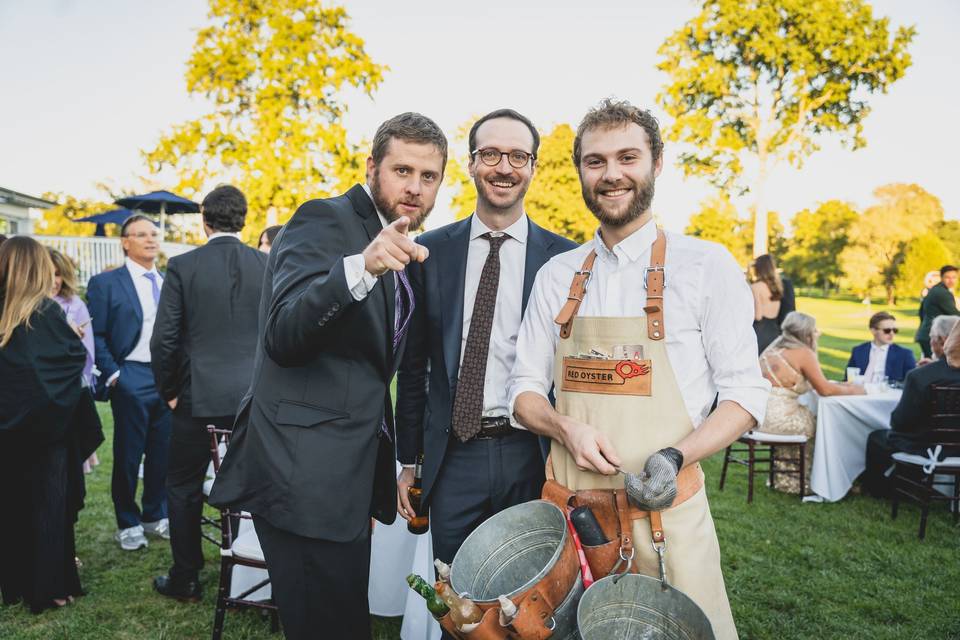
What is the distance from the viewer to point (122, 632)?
3389 mm

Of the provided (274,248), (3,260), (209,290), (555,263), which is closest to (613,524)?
(555,263)

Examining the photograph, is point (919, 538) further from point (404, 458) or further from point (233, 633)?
point (233, 633)

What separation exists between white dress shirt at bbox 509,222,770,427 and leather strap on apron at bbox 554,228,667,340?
0.10 feet

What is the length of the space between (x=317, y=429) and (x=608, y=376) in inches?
33.7

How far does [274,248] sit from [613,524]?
1316 millimetres

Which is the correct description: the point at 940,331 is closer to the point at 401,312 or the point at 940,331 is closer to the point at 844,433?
the point at 844,433

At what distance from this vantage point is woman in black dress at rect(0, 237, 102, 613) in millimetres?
3328

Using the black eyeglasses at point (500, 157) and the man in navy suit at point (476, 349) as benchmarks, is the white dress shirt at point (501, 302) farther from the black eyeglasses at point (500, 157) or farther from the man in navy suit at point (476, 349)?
the black eyeglasses at point (500, 157)

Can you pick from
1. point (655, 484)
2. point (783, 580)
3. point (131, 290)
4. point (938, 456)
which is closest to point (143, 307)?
point (131, 290)

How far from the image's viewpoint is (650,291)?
1747mm

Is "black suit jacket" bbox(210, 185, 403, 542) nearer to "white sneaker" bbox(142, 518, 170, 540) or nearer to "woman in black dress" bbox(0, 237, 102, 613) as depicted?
"woman in black dress" bbox(0, 237, 102, 613)

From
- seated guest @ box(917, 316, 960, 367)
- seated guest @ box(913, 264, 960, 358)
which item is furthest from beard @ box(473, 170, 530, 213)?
seated guest @ box(913, 264, 960, 358)

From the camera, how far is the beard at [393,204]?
2021 millimetres

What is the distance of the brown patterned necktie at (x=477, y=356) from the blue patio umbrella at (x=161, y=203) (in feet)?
57.5
